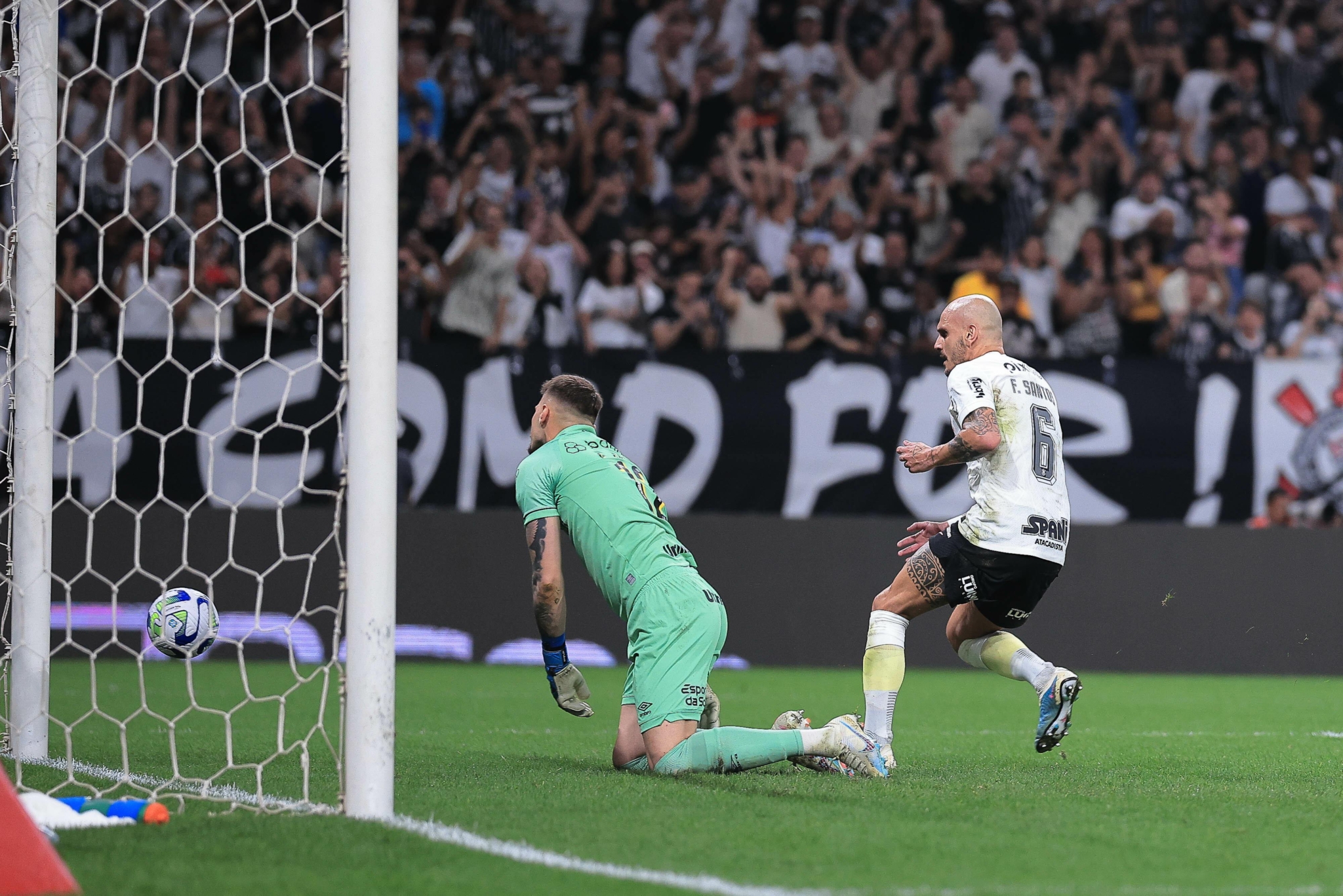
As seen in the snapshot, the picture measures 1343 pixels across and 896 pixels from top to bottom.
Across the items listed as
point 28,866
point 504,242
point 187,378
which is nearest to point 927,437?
point 504,242

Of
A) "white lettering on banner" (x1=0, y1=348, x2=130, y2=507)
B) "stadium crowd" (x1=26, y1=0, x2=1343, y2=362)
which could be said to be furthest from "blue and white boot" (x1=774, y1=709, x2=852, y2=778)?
"white lettering on banner" (x1=0, y1=348, x2=130, y2=507)

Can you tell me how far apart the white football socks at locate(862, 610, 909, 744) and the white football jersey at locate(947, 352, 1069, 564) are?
485mm

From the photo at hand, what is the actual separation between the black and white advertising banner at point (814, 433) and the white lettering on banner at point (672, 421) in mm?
11

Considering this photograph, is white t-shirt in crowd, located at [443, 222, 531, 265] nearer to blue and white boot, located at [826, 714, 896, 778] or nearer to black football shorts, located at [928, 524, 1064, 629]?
black football shorts, located at [928, 524, 1064, 629]

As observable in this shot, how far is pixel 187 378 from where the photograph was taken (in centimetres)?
912

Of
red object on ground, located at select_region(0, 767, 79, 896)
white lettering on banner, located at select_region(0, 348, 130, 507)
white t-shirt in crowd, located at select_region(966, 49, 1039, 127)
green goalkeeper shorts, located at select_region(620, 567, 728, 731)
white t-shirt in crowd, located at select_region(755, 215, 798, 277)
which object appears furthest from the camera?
white t-shirt in crowd, located at select_region(966, 49, 1039, 127)

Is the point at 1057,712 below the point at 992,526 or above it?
below

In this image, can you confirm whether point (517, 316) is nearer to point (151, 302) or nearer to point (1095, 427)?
→ point (151, 302)

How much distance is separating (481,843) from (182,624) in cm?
242

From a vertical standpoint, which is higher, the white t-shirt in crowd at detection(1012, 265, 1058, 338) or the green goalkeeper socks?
the white t-shirt in crowd at detection(1012, 265, 1058, 338)

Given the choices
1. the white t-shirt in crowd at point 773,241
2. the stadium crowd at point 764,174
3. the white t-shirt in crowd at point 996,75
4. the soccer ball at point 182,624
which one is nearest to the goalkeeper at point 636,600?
the soccer ball at point 182,624

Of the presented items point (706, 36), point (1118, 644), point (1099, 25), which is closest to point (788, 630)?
→ point (1118, 644)

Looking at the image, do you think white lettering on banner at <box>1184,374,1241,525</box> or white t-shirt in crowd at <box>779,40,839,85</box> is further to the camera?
white t-shirt in crowd at <box>779,40,839,85</box>

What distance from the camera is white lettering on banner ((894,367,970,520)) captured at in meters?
11.5
